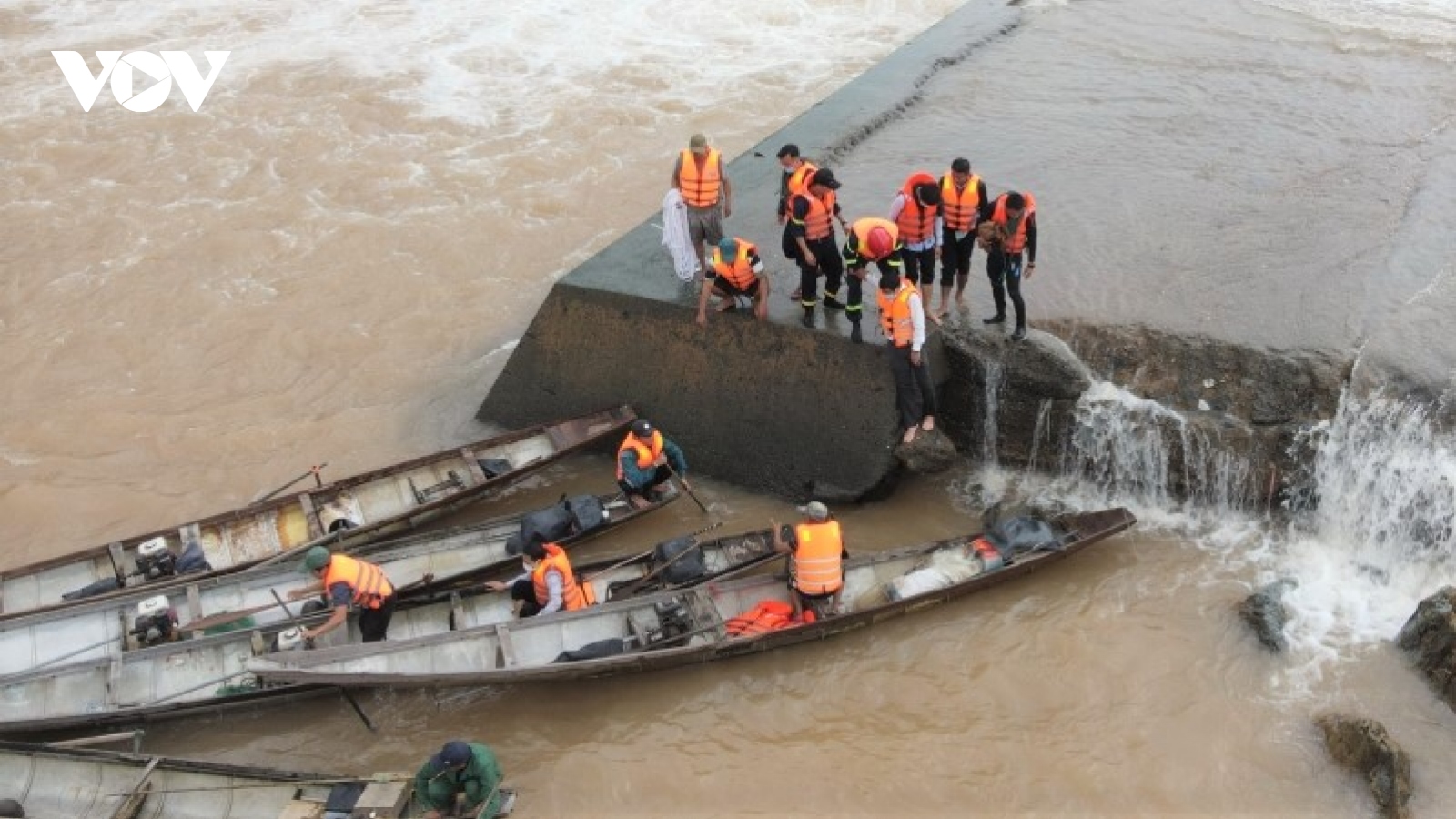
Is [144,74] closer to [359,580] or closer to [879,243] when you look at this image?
[359,580]

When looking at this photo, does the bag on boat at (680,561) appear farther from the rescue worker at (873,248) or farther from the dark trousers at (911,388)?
the rescue worker at (873,248)

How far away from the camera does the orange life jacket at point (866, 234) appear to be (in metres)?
9.70

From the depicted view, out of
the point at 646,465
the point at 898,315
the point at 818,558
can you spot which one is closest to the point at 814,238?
the point at 898,315

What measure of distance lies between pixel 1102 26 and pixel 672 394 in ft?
37.7

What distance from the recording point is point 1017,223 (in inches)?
379

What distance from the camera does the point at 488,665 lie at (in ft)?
29.3

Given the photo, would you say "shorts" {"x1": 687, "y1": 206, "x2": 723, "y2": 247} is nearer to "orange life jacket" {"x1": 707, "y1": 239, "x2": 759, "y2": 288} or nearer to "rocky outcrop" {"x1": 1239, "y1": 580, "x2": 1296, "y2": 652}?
"orange life jacket" {"x1": 707, "y1": 239, "x2": 759, "y2": 288}

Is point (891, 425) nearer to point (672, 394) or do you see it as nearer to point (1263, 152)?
point (672, 394)

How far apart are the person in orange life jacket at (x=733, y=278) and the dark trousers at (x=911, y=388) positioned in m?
1.44

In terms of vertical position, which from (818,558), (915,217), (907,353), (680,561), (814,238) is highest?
(915,217)

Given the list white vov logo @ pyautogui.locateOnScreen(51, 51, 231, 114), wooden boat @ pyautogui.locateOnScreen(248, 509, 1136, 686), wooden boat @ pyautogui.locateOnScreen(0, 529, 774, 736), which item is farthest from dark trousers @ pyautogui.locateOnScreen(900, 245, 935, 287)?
white vov logo @ pyautogui.locateOnScreen(51, 51, 231, 114)

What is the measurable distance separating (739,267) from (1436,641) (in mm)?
6334

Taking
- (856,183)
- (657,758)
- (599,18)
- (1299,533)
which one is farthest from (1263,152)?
(599,18)

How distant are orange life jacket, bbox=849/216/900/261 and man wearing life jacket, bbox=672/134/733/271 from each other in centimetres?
133
